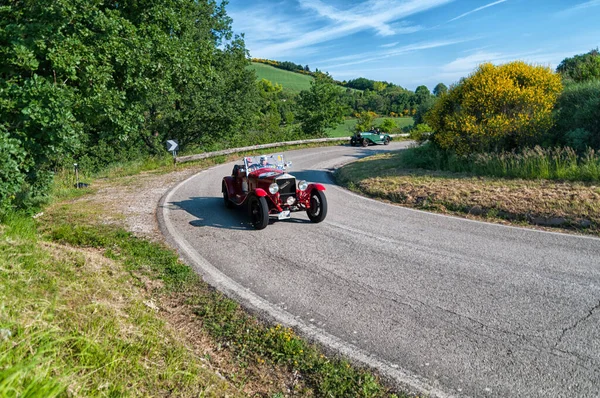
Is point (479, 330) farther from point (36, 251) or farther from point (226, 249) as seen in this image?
point (36, 251)

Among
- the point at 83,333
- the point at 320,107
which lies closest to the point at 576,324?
the point at 83,333

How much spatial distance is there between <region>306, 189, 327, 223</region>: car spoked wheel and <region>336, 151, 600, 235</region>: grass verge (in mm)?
2781

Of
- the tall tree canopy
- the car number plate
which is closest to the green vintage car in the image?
the tall tree canopy

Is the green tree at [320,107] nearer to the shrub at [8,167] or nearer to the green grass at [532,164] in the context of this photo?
the green grass at [532,164]

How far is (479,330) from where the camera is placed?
4105mm

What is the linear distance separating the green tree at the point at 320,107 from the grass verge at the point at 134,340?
31399 mm

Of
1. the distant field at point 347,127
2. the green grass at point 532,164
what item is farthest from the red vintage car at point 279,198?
the distant field at point 347,127

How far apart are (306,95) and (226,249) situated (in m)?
33.2

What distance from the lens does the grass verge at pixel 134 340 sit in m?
2.78

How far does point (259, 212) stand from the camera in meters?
8.22

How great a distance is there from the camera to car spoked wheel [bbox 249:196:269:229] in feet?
26.4

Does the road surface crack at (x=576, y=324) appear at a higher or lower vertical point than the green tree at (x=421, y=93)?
lower

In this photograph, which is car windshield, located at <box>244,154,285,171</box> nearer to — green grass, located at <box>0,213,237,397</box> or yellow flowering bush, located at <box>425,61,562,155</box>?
green grass, located at <box>0,213,237,397</box>

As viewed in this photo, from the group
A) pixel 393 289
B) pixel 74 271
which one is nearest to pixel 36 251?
pixel 74 271
